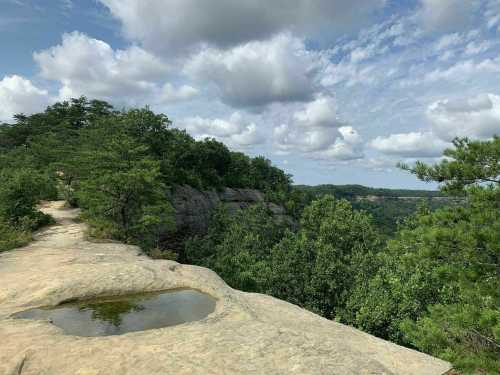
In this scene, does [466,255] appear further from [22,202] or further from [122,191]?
[22,202]

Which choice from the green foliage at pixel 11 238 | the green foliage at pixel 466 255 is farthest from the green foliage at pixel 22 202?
the green foliage at pixel 466 255

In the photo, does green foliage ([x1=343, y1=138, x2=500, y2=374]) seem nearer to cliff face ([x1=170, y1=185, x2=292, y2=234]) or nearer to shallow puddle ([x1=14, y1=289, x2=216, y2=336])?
shallow puddle ([x1=14, y1=289, x2=216, y2=336])

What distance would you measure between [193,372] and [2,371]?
320 centimetres

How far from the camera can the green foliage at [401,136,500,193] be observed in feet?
34.3

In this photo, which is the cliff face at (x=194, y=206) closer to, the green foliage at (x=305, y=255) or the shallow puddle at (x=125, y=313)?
the green foliage at (x=305, y=255)

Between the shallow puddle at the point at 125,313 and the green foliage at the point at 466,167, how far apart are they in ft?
26.0

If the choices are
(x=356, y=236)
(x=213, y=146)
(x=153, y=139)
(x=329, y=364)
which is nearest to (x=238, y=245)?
(x=356, y=236)

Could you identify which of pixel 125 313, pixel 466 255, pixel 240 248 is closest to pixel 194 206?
pixel 240 248

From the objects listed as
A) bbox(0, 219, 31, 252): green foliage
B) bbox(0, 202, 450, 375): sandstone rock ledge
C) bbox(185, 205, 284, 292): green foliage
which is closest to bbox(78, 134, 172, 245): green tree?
bbox(0, 219, 31, 252): green foliage

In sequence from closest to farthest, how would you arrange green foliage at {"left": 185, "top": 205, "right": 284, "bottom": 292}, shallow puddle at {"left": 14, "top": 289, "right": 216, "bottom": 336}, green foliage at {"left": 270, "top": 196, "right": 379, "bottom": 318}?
shallow puddle at {"left": 14, "top": 289, "right": 216, "bottom": 336}
green foliage at {"left": 270, "top": 196, "right": 379, "bottom": 318}
green foliage at {"left": 185, "top": 205, "right": 284, "bottom": 292}

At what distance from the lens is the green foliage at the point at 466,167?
10469 mm

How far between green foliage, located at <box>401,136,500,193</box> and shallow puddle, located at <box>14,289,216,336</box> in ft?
26.0

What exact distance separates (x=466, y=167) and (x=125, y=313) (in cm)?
1055

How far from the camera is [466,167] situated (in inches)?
416
